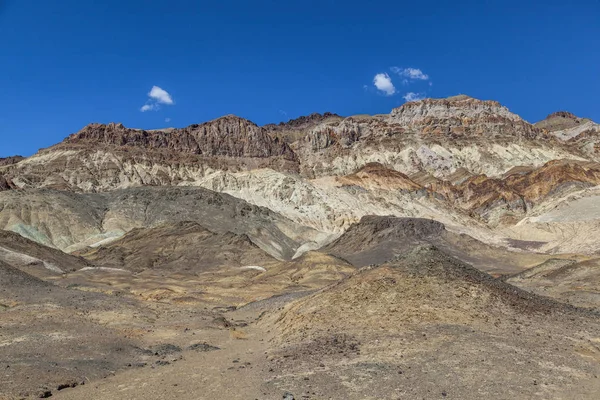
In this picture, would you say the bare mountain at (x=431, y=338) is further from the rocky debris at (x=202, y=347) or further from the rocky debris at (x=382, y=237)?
the rocky debris at (x=382, y=237)

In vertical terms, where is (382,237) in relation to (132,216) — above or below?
below

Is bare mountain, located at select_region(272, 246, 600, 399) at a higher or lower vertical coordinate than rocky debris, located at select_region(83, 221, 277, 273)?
lower

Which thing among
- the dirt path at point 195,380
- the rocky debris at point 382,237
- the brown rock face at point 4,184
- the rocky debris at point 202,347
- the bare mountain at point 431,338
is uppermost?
the brown rock face at point 4,184

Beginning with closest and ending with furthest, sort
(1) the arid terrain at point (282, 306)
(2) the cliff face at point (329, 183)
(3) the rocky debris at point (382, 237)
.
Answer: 1. (1) the arid terrain at point (282, 306)
2. (3) the rocky debris at point (382, 237)
3. (2) the cliff face at point (329, 183)

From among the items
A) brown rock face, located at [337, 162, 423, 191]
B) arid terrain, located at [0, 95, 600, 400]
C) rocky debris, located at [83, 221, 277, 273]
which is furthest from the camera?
brown rock face, located at [337, 162, 423, 191]

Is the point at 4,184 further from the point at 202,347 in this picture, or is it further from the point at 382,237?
the point at 202,347

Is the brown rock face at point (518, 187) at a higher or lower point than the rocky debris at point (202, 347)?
higher

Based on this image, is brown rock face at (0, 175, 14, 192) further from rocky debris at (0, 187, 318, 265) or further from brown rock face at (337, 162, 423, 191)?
brown rock face at (337, 162, 423, 191)

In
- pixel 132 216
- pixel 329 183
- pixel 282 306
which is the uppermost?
pixel 329 183

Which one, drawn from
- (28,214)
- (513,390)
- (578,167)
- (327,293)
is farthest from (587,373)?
(578,167)

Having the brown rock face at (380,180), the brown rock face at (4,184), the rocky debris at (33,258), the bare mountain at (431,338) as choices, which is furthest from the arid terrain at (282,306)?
the brown rock face at (380,180)

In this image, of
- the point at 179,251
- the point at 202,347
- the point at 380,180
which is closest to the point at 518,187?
the point at 380,180

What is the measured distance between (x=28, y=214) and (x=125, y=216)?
826 inches

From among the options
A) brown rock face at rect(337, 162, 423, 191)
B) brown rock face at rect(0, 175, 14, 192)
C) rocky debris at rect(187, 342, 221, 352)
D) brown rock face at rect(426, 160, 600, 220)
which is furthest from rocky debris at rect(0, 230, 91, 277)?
brown rock face at rect(426, 160, 600, 220)
